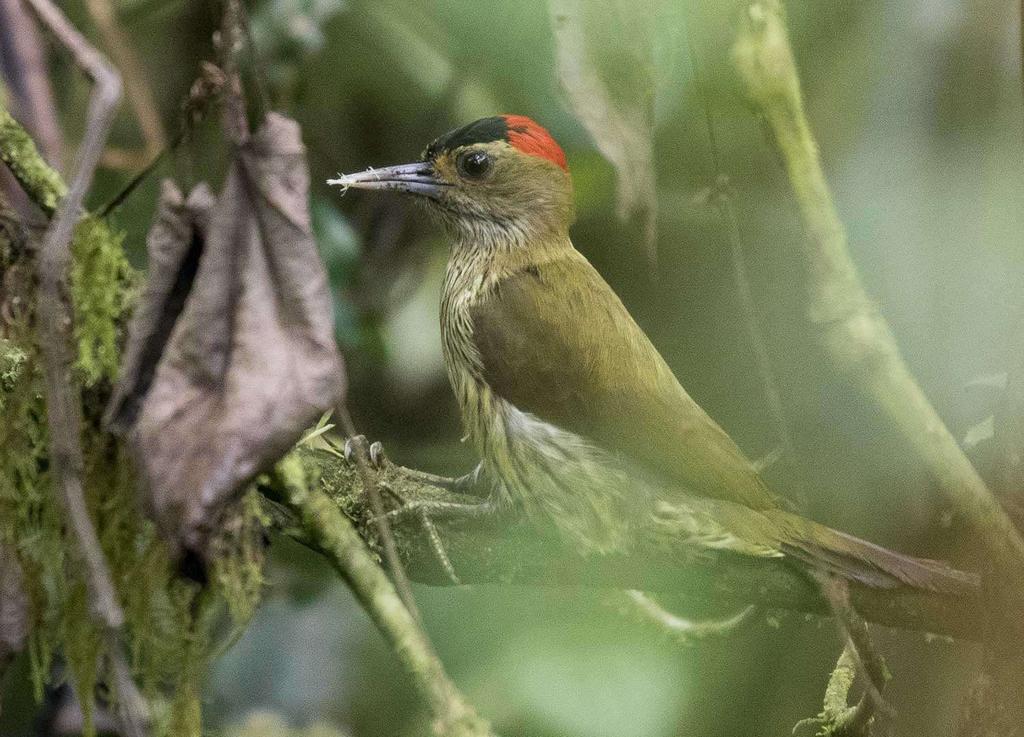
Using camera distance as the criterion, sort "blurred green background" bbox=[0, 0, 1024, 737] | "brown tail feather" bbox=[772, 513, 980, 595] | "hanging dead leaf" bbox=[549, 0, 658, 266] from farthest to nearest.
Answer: "blurred green background" bbox=[0, 0, 1024, 737]
"brown tail feather" bbox=[772, 513, 980, 595]
"hanging dead leaf" bbox=[549, 0, 658, 266]

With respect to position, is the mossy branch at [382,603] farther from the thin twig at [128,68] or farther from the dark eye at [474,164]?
the thin twig at [128,68]

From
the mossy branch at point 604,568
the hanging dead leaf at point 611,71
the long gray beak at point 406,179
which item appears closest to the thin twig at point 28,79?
the long gray beak at point 406,179

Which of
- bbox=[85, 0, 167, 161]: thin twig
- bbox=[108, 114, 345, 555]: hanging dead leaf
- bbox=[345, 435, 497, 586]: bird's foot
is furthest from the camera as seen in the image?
bbox=[85, 0, 167, 161]: thin twig

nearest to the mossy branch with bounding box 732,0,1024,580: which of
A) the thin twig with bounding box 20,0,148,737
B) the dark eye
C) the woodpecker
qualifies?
the woodpecker

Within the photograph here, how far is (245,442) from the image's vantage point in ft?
3.46

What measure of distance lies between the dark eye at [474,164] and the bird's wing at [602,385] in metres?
0.33

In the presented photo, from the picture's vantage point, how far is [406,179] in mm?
2596

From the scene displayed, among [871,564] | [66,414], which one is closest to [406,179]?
[871,564]

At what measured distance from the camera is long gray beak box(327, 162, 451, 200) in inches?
96.8

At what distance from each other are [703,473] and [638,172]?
2.13 ft

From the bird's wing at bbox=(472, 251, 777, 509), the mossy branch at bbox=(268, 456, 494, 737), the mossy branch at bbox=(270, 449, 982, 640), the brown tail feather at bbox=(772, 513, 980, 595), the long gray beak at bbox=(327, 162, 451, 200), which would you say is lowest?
the mossy branch at bbox=(270, 449, 982, 640)

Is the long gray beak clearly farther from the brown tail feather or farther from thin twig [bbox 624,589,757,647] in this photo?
the brown tail feather

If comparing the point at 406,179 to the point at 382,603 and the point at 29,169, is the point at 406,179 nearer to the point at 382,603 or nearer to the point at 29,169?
the point at 29,169

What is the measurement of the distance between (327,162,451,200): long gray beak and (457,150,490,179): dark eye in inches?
2.0
